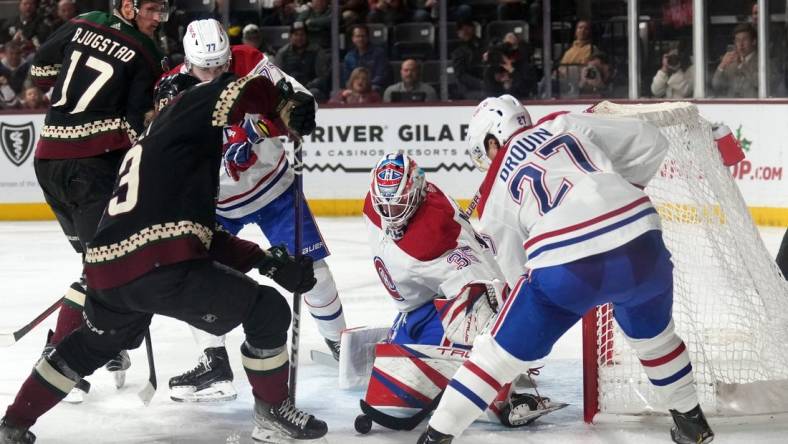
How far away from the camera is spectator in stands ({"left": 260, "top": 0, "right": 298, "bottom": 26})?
8680mm

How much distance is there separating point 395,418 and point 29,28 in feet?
21.1

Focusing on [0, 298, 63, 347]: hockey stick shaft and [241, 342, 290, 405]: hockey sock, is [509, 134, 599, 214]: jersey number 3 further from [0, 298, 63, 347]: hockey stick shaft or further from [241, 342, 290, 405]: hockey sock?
[0, 298, 63, 347]: hockey stick shaft

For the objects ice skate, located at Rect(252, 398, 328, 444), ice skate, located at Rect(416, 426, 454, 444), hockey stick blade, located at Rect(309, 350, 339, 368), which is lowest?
hockey stick blade, located at Rect(309, 350, 339, 368)

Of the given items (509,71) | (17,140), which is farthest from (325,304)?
(17,140)

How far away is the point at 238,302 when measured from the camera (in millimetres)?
2979

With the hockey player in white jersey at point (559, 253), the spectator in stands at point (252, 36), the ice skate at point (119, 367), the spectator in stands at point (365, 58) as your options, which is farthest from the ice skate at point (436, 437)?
the spectator in stands at point (252, 36)

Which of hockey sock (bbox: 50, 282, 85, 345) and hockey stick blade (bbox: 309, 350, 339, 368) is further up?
hockey sock (bbox: 50, 282, 85, 345)

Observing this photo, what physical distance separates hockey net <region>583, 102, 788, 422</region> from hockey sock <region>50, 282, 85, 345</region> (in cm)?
146

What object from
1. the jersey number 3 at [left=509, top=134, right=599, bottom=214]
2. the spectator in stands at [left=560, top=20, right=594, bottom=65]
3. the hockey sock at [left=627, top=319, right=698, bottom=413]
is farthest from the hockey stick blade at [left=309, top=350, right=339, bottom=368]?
the spectator in stands at [left=560, top=20, right=594, bottom=65]

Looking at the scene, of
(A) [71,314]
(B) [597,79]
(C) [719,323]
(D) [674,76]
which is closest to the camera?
(A) [71,314]

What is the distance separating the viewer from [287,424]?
3180mm

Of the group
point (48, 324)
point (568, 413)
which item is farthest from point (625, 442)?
Answer: point (48, 324)

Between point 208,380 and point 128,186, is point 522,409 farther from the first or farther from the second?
point 128,186

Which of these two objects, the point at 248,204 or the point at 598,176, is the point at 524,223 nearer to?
the point at 598,176
